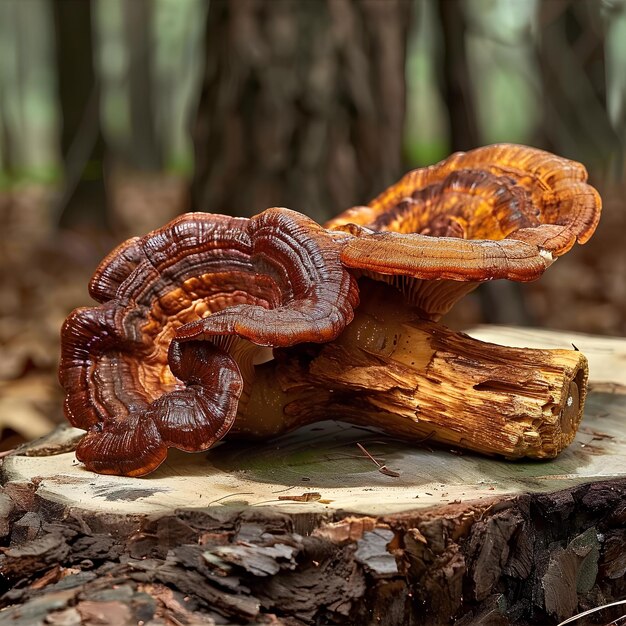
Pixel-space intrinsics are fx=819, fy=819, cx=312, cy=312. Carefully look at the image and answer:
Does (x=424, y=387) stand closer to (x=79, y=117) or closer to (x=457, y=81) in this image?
(x=457, y=81)

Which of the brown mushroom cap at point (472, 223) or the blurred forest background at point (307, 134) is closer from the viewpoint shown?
the brown mushroom cap at point (472, 223)

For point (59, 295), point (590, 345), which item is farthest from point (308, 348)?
point (59, 295)

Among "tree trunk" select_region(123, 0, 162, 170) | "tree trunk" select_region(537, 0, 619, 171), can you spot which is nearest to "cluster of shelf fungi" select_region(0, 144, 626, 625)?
"tree trunk" select_region(537, 0, 619, 171)

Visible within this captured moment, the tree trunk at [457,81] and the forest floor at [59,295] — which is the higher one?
the tree trunk at [457,81]

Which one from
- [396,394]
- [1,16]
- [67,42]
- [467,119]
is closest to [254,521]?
[396,394]

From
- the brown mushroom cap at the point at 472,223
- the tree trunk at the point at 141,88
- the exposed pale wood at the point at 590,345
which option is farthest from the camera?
the tree trunk at the point at 141,88

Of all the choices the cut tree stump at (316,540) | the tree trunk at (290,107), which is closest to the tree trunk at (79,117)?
the tree trunk at (290,107)

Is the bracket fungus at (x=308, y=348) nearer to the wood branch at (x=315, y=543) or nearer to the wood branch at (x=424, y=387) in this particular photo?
the wood branch at (x=424, y=387)
